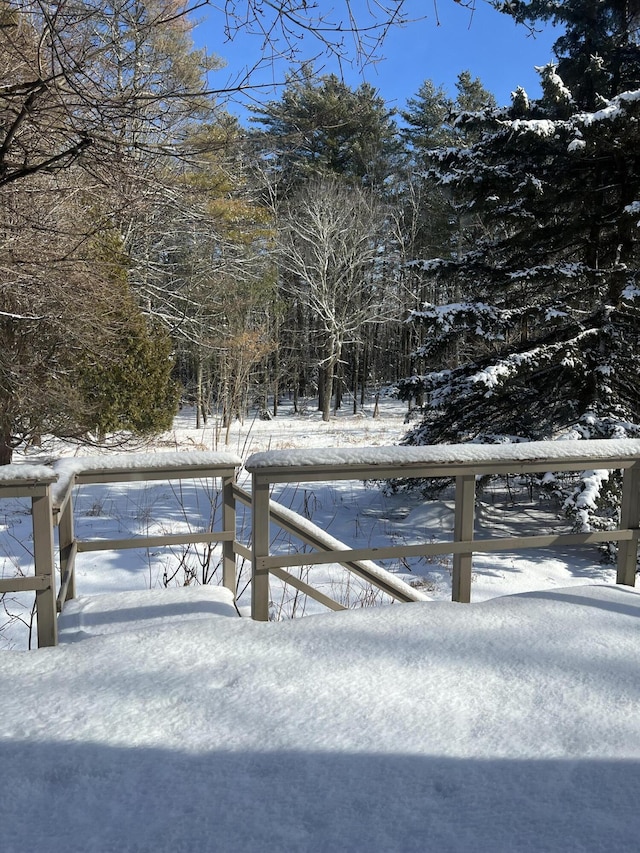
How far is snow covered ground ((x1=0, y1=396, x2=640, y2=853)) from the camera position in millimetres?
1409

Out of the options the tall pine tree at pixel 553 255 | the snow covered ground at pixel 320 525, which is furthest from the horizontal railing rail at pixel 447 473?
the tall pine tree at pixel 553 255

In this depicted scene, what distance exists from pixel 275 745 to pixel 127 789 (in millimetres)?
421

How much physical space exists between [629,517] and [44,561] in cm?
293

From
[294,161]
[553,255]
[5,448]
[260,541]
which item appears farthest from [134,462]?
[5,448]

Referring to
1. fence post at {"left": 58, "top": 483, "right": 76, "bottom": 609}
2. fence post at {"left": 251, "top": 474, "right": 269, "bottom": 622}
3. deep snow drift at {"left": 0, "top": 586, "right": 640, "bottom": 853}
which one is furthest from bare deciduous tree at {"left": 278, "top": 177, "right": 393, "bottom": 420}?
deep snow drift at {"left": 0, "top": 586, "right": 640, "bottom": 853}

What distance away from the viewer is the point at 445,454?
280 centimetres

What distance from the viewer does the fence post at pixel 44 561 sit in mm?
2355

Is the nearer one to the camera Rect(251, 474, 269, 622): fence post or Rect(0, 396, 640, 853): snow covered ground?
Rect(0, 396, 640, 853): snow covered ground

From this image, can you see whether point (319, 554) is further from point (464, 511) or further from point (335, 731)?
point (335, 731)

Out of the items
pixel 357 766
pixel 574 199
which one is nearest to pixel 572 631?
pixel 357 766

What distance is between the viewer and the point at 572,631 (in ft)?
8.25

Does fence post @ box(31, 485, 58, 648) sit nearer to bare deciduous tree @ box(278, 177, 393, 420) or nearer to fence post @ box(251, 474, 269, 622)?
fence post @ box(251, 474, 269, 622)

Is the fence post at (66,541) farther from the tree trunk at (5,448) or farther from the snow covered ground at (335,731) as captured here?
the tree trunk at (5,448)

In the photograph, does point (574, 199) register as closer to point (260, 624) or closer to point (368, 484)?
point (368, 484)
